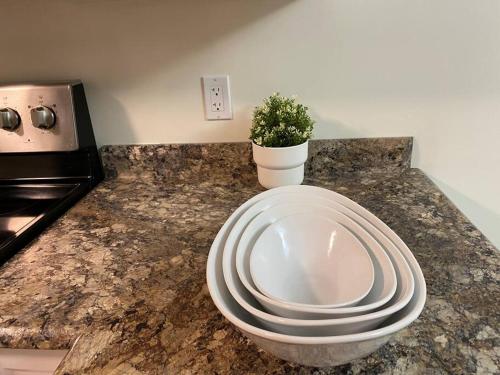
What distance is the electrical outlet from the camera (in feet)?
3.08

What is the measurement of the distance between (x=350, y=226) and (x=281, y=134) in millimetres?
297

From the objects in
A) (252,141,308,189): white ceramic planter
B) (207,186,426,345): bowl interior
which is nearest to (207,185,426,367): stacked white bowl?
(207,186,426,345): bowl interior

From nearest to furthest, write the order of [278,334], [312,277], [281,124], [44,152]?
1. [278,334]
2. [312,277]
3. [281,124]
4. [44,152]

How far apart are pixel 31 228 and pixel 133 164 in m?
0.34

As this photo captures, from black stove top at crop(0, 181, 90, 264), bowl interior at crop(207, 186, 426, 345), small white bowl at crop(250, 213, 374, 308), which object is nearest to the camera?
bowl interior at crop(207, 186, 426, 345)

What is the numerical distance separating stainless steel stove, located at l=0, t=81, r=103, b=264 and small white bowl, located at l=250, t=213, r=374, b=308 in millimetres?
526

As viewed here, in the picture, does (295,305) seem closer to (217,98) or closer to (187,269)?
(187,269)

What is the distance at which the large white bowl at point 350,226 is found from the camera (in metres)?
0.43

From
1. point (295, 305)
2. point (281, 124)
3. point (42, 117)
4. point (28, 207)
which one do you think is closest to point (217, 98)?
point (281, 124)

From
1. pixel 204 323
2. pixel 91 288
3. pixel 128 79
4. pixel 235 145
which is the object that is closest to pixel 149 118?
pixel 128 79

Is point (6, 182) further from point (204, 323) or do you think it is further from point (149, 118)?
point (204, 323)

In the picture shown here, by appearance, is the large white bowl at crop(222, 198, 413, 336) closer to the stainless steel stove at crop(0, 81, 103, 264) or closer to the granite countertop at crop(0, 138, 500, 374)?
the granite countertop at crop(0, 138, 500, 374)

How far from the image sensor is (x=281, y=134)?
0.84 metres

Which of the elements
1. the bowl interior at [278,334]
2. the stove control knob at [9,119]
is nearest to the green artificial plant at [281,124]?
the bowl interior at [278,334]
